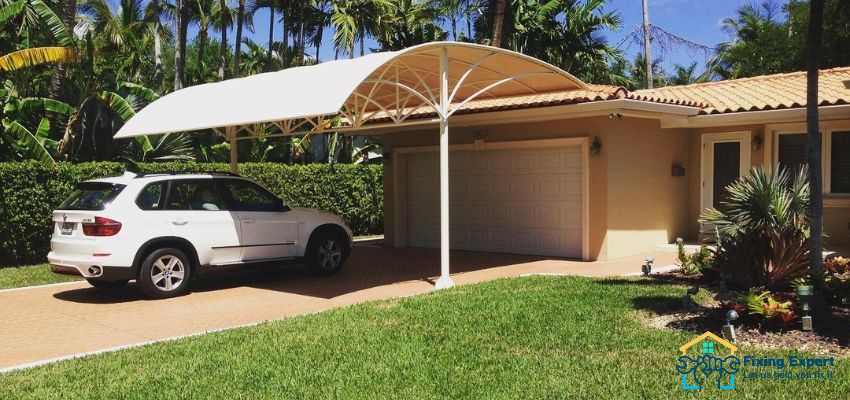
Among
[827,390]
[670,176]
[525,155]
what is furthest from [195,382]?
[670,176]

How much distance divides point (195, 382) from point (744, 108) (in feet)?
36.3

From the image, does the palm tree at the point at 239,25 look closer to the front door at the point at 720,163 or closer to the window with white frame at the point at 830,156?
the front door at the point at 720,163

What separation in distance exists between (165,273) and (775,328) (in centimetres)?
743

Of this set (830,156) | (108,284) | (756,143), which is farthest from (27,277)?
(830,156)

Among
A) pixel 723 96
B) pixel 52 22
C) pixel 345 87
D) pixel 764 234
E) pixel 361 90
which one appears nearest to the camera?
pixel 764 234

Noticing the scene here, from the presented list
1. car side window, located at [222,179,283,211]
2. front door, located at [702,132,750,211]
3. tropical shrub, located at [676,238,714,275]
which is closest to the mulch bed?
tropical shrub, located at [676,238,714,275]

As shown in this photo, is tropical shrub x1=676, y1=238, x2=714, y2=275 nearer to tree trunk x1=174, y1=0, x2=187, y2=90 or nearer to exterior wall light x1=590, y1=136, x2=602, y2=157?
exterior wall light x1=590, y1=136, x2=602, y2=157

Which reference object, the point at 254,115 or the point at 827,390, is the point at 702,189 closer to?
the point at 254,115

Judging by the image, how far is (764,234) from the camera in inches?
326

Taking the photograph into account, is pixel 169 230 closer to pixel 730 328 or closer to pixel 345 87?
pixel 345 87

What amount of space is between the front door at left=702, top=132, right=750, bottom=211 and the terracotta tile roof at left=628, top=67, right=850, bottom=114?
72 centimetres

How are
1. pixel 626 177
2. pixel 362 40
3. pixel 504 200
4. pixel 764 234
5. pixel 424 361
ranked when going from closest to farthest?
1. pixel 424 361
2. pixel 764 234
3. pixel 626 177
4. pixel 504 200
5. pixel 362 40

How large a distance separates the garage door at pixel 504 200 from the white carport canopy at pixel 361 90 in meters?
1.33

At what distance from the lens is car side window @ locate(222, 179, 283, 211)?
35.2ft
